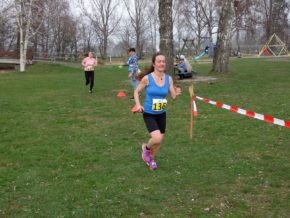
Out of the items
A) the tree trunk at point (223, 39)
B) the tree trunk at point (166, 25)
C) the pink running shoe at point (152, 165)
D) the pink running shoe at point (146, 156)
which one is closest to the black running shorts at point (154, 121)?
the pink running shoe at point (146, 156)

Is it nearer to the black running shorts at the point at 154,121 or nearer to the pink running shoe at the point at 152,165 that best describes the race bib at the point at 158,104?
the black running shorts at the point at 154,121

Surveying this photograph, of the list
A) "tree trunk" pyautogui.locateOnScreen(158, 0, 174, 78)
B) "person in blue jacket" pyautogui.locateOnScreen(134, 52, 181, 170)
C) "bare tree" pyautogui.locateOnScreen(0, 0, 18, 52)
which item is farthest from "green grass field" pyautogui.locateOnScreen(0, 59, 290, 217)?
"bare tree" pyautogui.locateOnScreen(0, 0, 18, 52)

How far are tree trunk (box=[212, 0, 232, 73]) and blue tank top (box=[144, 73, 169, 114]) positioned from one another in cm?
1480

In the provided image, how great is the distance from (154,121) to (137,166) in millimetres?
783

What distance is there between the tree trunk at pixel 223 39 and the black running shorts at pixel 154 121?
14.9 m

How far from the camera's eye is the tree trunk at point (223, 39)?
20531 mm

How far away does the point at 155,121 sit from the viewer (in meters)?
6.77

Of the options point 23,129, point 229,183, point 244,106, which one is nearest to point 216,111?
point 244,106

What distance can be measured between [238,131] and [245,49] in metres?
66.3

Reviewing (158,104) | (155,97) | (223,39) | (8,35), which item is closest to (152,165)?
(158,104)

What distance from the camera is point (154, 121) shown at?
674 cm

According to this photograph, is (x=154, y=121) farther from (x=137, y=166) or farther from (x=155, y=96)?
(x=137, y=166)

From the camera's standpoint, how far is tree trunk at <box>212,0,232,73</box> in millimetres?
20531

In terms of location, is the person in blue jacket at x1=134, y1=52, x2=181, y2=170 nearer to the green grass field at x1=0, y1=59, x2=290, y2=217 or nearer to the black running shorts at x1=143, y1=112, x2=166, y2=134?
the black running shorts at x1=143, y1=112, x2=166, y2=134
